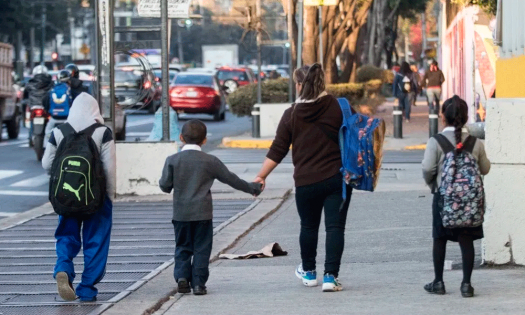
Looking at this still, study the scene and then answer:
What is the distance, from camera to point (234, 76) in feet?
162

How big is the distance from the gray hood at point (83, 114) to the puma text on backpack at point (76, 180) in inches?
6.0

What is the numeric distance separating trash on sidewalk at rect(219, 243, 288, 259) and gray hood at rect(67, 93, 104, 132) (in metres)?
2.39

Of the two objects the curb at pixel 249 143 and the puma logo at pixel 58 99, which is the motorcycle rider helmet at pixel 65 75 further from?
the curb at pixel 249 143

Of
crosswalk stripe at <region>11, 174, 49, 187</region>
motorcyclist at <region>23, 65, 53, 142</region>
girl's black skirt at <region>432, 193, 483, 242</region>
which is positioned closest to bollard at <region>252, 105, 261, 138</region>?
motorcyclist at <region>23, 65, 53, 142</region>

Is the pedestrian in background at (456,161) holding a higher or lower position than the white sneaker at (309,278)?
higher

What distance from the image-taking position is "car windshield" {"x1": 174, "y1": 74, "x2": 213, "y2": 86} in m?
36.8

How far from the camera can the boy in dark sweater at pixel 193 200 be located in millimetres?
7871

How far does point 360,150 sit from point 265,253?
2.39 metres

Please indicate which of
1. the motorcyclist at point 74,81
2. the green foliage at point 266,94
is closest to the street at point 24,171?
the green foliage at point 266,94

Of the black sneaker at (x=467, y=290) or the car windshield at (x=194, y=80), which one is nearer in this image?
the black sneaker at (x=467, y=290)

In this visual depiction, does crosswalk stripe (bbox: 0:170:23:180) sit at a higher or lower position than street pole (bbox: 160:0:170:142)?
lower

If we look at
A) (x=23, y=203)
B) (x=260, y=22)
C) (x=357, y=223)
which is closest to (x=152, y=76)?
(x=23, y=203)

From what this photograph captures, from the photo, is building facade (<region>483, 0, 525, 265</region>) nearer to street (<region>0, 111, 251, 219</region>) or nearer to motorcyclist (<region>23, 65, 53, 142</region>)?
street (<region>0, 111, 251, 219</region>)

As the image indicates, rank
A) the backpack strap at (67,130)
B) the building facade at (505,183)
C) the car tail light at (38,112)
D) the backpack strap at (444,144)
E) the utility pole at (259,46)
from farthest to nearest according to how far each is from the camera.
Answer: the utility pole at (259,46)
the car tail light at (38,112)
the building facade at (505,183)
the backpack strap at (67,130)
the backpack strap at (444,144)
